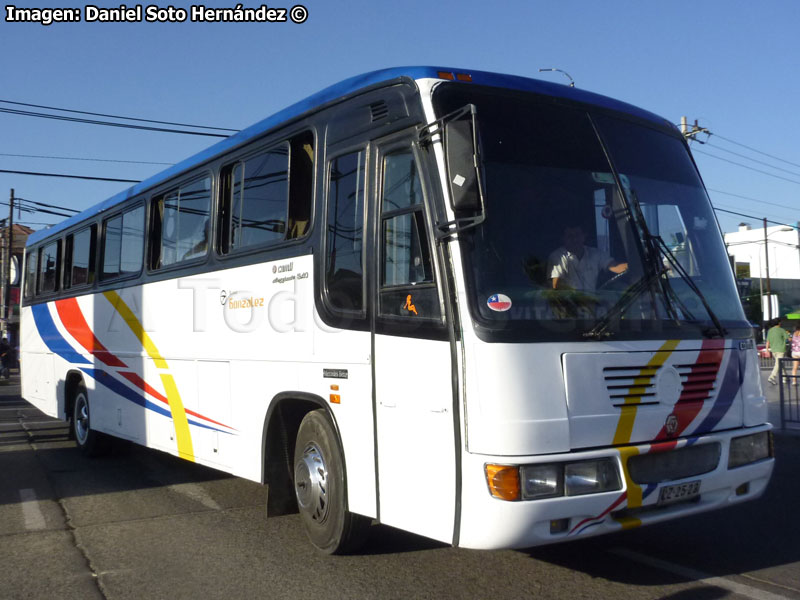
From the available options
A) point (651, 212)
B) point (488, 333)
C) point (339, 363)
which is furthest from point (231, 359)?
point (651, 212)

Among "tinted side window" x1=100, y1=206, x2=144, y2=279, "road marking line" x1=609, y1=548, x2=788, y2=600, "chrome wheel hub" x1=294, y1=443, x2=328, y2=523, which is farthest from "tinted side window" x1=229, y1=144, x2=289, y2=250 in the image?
"road marking line" x1=609, y1=548, x2=788, y2=600

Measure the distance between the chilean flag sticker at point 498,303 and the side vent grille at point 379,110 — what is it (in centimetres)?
146

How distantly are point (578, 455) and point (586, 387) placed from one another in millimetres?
388

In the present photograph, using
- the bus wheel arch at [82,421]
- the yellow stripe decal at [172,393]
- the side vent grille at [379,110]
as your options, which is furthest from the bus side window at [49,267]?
the side vent grille at [379,110]

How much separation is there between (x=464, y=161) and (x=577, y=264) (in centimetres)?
97

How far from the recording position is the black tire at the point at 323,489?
553cm

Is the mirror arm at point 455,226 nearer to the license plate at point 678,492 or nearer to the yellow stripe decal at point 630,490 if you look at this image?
the yellow stripe decal at point 630,490

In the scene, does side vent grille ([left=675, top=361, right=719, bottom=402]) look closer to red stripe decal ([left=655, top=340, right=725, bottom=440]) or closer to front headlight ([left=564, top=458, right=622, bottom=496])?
red stripe decal ([left=655, top=340, right=725, bottom=440])

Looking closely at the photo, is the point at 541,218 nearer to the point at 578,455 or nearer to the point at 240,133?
the point at 578,455

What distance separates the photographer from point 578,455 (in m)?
4.47

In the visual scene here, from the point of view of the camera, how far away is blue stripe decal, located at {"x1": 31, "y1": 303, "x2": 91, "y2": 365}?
1154 cm

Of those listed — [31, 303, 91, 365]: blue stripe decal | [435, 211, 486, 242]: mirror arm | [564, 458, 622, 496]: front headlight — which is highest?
[435, 211, 486, 242]: mirror arm

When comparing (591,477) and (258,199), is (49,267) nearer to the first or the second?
(258,199)

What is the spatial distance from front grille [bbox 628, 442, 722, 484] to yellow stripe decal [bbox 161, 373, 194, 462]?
460cm
